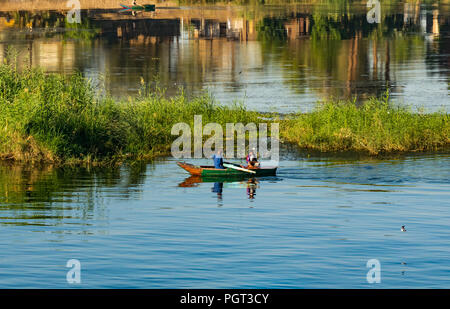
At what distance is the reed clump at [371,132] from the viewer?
38.2 m

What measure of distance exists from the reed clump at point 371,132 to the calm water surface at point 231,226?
1947 mm

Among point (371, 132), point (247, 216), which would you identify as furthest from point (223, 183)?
point (371, 132)

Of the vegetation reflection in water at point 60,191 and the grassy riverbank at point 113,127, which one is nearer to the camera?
the vegetation reflection in water at point 60,191

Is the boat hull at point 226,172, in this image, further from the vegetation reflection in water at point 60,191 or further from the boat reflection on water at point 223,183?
the vegetation reflection in water at point 60,191

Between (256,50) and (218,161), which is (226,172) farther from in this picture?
(256,50)

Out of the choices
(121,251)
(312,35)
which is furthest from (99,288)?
(312,35)

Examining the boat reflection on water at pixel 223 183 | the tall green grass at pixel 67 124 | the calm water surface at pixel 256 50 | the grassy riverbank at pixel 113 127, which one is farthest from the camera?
the calm water surface at pixel 256 50

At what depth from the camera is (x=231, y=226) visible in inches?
1032

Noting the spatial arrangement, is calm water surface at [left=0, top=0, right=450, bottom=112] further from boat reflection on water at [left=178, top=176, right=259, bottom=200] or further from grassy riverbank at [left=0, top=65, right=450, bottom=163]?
boat reflection on water at [left=178, top=176, right=259, bottom=200]

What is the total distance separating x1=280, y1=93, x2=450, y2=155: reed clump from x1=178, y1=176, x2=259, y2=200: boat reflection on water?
19.8ft

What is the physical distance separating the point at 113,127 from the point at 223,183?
6.38 metres

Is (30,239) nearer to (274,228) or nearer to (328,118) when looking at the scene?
(274,228)

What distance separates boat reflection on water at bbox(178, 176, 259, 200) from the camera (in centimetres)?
3269

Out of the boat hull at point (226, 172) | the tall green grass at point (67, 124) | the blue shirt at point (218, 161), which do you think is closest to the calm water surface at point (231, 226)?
the boat hull at point (226, 172)
